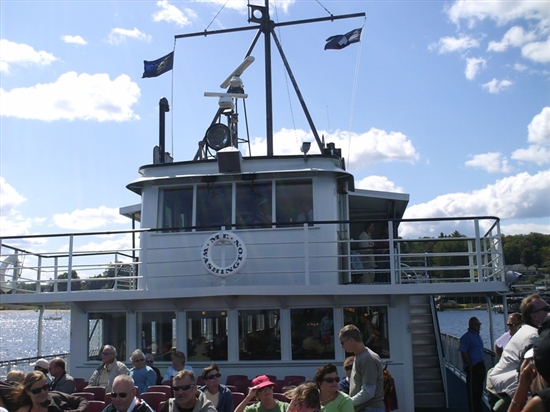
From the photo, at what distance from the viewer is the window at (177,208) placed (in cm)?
1161

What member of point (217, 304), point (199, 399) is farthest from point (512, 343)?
point (217, 304)

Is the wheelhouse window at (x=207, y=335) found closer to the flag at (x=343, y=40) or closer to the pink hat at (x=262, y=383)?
the pink hat at (x=262, y=383)

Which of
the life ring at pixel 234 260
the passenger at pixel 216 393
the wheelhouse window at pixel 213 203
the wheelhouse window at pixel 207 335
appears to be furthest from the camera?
the wheelhouse window at pixel 213 203

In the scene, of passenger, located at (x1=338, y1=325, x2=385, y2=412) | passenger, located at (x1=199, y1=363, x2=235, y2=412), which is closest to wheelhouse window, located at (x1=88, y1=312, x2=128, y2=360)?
passenger, located at (x1=199, y1=363, x2=235, y2=412)

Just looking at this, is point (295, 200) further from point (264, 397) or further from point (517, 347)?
point (517, 347)

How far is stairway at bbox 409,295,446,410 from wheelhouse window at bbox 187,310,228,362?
12.9 feet

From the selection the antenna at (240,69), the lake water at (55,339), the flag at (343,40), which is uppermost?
the flag at (343,40)

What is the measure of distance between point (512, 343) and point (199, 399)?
2593 millimetres

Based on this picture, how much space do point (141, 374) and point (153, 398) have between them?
879mm

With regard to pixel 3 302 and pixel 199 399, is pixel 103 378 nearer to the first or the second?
pixel 3 302

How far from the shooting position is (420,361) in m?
13.3

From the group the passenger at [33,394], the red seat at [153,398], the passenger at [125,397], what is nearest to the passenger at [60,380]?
the red seat at [153,398]

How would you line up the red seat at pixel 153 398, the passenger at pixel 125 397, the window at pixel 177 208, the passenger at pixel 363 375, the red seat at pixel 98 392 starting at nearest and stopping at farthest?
the passenger at pixel 125 397, the passenger at pixel 363 375, the red seat at pixel 153 398, the red seat at pixel 98 392, the window at pixel 177 208

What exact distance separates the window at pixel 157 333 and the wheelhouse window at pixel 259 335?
3.99 feet
